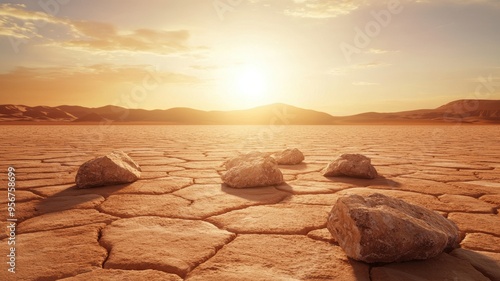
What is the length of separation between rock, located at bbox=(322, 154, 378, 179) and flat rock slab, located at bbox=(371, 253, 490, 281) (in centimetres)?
138

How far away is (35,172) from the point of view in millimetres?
2773

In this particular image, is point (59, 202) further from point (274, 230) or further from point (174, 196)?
point (274, 230)

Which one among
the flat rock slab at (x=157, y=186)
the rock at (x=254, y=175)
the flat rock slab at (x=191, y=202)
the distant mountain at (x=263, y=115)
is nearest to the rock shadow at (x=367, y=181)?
the rock at (x=254, y=175)

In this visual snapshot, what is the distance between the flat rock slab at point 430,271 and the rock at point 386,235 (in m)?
0.02

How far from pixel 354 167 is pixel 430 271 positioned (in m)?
1.48

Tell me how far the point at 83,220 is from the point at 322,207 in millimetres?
1107

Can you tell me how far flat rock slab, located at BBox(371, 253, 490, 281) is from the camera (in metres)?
0.95

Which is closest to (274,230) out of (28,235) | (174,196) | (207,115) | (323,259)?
(323,259)

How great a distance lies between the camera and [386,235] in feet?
3.29

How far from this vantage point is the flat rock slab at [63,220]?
1.38 meters

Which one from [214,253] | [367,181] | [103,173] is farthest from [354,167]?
[103,173]

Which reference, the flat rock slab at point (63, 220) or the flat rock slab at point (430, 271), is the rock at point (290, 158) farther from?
the flat rock slab at point (430, 271)

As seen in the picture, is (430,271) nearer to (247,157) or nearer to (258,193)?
(258,193)

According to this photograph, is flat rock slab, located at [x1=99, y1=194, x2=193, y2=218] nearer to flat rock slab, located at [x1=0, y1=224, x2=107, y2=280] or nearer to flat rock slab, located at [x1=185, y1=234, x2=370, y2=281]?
flat rock slab, located at [x1=0, y1=224, x2=107, y2=280]
